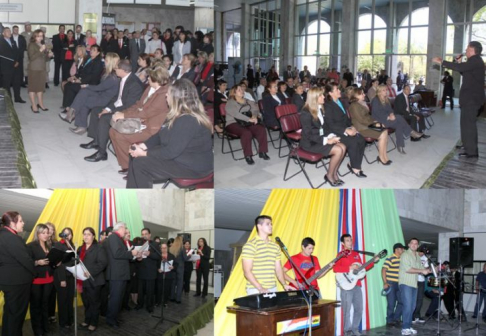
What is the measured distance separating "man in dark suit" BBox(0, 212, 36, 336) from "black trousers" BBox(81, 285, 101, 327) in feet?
2.36

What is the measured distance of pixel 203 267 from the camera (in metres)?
6.35

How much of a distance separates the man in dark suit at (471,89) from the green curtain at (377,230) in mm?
1171

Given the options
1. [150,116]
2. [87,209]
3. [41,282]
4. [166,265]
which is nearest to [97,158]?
[87,209]

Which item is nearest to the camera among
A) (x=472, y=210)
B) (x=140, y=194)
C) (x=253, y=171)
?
(x=140, y=194)

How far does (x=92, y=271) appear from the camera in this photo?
4.93 meters

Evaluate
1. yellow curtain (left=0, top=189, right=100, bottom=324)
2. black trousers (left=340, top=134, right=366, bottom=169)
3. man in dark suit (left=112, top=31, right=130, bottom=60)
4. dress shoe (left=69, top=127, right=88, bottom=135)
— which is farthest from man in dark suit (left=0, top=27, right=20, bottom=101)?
black trousers (left=340, top=134, right=366, bottom=169)

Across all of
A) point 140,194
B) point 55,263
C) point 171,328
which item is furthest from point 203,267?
point 55,263

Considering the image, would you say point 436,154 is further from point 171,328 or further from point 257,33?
point 257,33

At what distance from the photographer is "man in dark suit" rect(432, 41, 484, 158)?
640cm

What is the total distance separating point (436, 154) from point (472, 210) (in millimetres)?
3610

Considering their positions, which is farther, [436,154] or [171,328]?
[436,154]

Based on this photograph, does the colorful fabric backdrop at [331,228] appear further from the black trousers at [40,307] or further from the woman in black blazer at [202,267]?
the black trousers at [40,307]

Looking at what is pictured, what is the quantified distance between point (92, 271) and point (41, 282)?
1.45ft

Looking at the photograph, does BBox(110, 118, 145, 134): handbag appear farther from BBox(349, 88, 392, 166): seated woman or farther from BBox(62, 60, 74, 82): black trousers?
BBox(349, 88, 392, 166): seated woman
